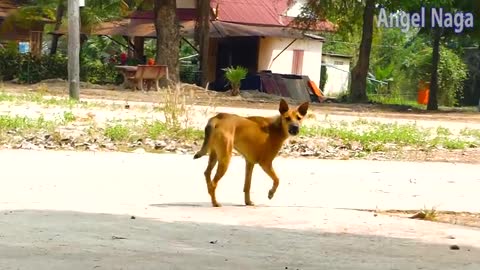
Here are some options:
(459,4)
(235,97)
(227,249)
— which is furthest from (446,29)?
(227,249)

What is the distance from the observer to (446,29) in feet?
118

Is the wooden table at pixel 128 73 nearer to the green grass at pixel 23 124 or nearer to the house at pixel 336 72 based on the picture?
the green grass at pixel 23 124

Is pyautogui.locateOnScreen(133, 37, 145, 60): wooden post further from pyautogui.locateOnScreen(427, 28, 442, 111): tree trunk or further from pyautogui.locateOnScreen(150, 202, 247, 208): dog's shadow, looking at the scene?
pyautogui.locateOnScreen(150, 202, 247, 208): dog's shadow

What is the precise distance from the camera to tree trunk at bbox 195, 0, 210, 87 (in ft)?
127

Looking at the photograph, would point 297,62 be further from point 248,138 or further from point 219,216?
point 219,216

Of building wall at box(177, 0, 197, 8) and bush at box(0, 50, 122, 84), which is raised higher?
building wall at box(177, 0, 197, 8)

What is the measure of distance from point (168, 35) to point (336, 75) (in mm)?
19145

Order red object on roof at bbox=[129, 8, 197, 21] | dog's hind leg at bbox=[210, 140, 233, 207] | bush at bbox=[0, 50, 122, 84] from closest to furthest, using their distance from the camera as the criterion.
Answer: dog's hind leg at bbox=[210, 140, 233, 207]
bush at bbox=[0, 50, 122, 84]
red object on roof at bbox=[129, 8, 197, 21]

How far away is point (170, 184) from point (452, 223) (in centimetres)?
377

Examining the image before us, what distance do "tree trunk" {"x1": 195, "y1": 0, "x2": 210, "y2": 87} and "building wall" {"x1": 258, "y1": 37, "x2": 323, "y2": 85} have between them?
5.03 meters

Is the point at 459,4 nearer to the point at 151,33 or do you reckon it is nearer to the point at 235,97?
the point at 235,97

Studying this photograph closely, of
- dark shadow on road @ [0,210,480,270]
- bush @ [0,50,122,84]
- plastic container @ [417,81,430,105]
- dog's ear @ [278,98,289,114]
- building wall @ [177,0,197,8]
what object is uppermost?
building wall @ [177,0,197,8]

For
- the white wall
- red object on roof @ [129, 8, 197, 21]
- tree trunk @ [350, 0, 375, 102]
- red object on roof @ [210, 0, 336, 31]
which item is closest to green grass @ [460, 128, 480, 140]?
tree trunk @ [350, 0, 375, 102]

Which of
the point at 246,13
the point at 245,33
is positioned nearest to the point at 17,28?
the point at 246,13
